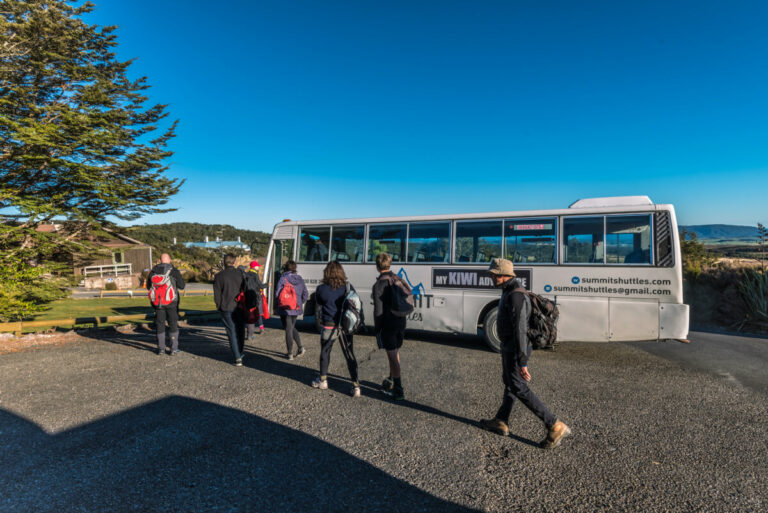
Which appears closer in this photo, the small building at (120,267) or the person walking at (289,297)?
the person walking at (289,297)

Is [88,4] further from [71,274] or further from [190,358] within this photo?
[190,358]

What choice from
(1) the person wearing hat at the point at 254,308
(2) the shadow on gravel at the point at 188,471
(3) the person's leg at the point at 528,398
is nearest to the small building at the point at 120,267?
(1) the person wearing hat at the point at 254,308

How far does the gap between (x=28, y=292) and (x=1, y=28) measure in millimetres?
10709

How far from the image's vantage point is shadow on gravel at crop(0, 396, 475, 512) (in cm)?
289

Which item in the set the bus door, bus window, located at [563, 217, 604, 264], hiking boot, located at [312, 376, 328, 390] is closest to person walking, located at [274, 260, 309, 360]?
hiking boot, located at [312, 376, 328, 390]

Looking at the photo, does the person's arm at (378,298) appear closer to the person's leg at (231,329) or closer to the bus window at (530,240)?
the person's leg at (231,329)

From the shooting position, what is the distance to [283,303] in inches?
287

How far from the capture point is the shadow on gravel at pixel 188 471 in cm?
289

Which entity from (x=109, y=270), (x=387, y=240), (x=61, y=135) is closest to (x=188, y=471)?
(x=387, y=240)

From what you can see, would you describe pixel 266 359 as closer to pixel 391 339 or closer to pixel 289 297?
pixel 289 297

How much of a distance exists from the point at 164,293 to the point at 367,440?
541 centimetres

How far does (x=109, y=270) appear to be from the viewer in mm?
33344

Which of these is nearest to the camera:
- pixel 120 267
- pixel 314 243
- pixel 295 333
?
pixel 295 333

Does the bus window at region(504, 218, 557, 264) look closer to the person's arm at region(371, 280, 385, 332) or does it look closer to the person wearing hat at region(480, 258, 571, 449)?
the person's arm at region(371, 280, 385, 332)
